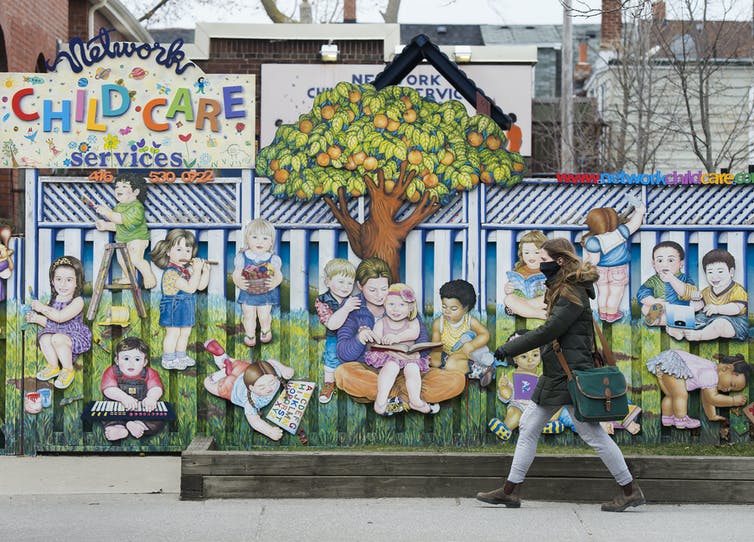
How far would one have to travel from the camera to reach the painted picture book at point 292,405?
884 centimetres

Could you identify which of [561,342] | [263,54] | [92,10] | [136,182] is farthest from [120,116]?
[92,10]

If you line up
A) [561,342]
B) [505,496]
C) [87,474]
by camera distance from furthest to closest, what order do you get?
1. [87,474]
2. [505,496]
3. [561,342]

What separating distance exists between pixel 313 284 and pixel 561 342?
2.25 m

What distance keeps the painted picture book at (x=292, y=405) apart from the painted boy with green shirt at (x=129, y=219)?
1.37 metres

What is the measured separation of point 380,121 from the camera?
8797 mm

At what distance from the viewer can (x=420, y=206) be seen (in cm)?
878

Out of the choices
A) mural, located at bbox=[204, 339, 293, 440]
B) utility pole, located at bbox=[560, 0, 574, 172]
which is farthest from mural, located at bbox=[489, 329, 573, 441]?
utility pole, located at bbox=[560, 0, 574, 172]

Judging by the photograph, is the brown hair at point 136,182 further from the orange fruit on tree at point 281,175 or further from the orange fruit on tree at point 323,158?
the orange fruit on tree at point 323,158

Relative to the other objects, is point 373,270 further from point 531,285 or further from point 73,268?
point 73,268

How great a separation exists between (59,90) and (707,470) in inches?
218

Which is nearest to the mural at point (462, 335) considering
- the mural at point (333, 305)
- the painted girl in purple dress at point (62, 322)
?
the mural at point (333, 305)

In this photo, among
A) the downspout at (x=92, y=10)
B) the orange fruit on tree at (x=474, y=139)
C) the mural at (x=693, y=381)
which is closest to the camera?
the mural at (x=693, y=381)

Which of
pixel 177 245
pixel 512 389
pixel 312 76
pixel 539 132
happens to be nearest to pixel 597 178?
pixel 512 389

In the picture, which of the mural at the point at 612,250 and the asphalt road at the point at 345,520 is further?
the mural at the point at 612,250
